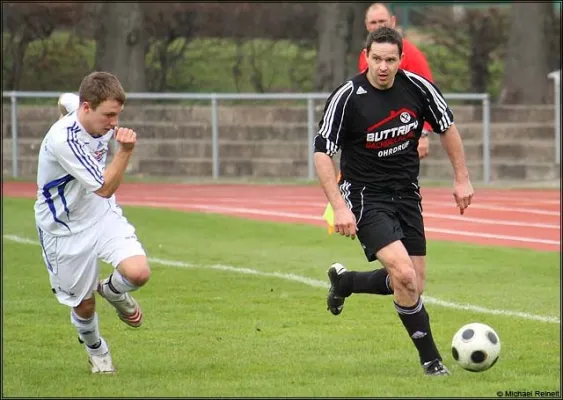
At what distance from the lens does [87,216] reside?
7.88 meters

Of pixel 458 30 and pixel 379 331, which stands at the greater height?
pixel 458 30

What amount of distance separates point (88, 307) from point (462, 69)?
2543cm

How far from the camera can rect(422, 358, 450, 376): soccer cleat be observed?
24.8 ft

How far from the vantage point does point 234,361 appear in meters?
8.20

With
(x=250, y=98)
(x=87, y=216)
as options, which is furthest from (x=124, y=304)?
(x=250, y=98)

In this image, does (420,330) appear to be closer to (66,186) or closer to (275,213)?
(66,186)

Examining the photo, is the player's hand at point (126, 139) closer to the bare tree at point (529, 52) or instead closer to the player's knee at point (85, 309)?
the player's knee at point (85, 309)

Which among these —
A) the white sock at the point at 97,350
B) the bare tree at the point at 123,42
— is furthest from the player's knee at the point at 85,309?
the bare tree at the point at 123,42

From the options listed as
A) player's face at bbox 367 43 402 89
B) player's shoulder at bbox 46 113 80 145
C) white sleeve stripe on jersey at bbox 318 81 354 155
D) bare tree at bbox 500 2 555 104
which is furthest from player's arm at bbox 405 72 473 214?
bare tree at bbox 500 2 555 104

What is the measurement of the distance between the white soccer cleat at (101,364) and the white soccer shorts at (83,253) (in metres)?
0.33

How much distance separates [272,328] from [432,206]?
9.65m

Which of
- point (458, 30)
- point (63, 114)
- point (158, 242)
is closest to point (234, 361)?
point (63, 114)

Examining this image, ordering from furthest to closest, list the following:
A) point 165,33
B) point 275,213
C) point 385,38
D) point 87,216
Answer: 1. point 165,33
2. point 275,213
3. point 87,216
4. point 385,38

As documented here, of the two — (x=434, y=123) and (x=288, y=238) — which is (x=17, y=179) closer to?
(x=288, y=238)
